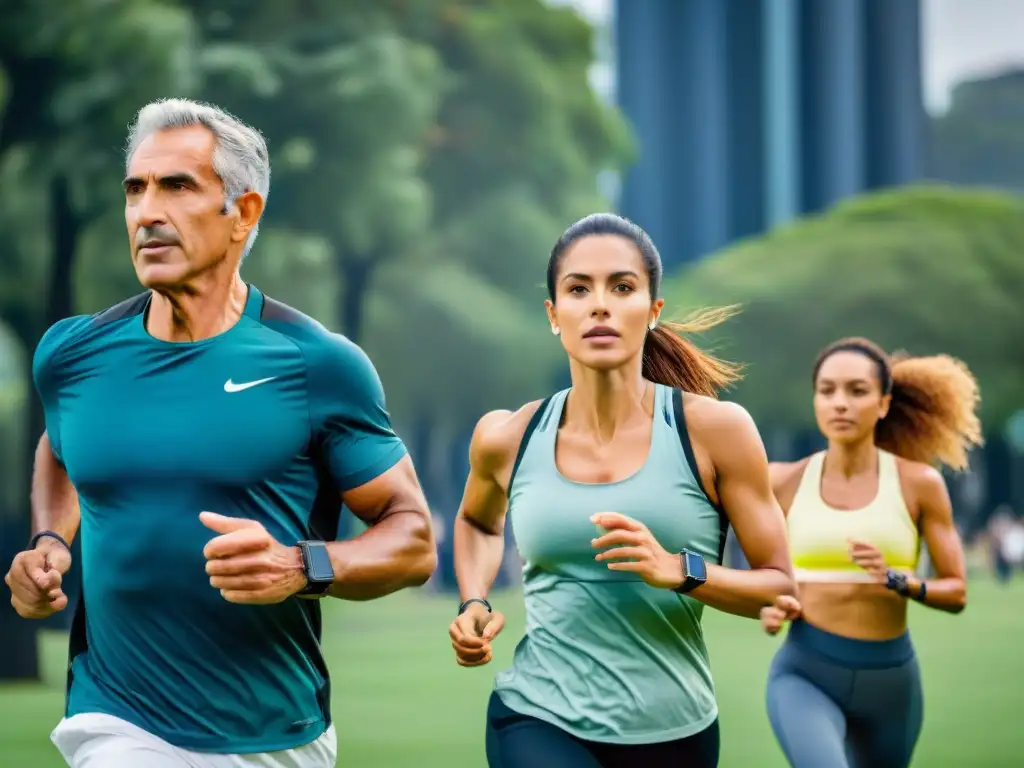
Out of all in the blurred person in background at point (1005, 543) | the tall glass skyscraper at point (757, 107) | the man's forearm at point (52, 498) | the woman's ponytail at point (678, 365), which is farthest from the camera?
the tall glass skyscraper at point (757, 107)

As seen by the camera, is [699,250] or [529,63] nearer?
[529,63]

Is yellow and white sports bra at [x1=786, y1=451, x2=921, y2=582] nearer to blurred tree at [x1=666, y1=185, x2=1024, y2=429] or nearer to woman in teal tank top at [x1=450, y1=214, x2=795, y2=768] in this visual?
woman in teal tank top at [x1=450, y1=214, x2=795, y2=768]

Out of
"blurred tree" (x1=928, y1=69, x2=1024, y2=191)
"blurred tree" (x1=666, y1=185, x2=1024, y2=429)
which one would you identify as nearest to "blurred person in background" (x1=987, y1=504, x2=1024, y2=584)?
"blurred tree" (x1=666, y1=185, x2=1024, y2=429)

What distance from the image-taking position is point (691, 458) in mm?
4648

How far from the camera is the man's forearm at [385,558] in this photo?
4.00 m

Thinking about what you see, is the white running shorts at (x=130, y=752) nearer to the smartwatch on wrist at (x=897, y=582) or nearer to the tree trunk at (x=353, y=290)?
the smartwatch on wrist at (x=897, y=582)

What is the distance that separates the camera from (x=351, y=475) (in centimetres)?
420

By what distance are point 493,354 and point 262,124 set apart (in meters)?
13.7

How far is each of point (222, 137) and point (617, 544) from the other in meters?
1.32

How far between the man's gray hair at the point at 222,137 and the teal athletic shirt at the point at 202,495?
1.03 feet

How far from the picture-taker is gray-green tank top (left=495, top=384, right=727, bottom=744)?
456 cm

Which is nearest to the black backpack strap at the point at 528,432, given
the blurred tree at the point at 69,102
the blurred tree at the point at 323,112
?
the blurred tree at the point at 69,102

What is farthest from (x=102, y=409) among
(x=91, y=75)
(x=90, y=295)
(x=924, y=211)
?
(x=924, y=211)

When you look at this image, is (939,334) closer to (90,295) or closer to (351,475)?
(90,295)
